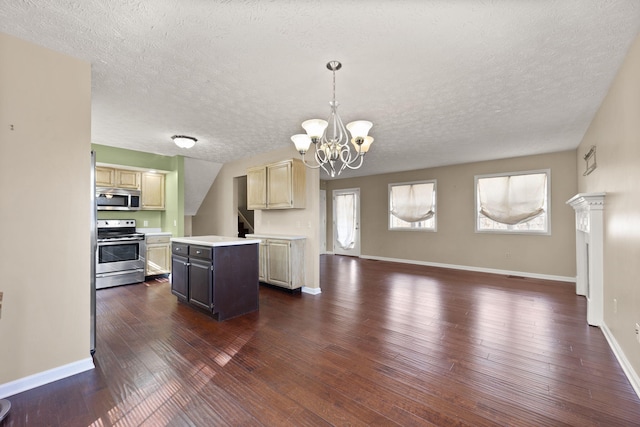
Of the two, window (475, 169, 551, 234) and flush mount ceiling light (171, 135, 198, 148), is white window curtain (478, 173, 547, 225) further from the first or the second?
flush mount ceiling light (171, 135, 198, 148)

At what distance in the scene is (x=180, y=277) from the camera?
3.66 metres

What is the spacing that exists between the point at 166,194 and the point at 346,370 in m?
5.03

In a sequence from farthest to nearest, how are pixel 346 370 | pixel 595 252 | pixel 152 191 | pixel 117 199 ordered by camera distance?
pixel 152 191
pixel 117 199
pixel 595 252
pixel 346 370

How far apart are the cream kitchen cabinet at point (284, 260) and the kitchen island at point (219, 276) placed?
32.2 inches

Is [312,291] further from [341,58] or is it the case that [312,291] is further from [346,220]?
[346,220]

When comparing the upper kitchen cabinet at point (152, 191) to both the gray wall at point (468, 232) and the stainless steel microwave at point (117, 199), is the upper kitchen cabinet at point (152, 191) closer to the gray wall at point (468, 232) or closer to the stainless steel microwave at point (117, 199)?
the stainless steel microwave at point (117, 199)

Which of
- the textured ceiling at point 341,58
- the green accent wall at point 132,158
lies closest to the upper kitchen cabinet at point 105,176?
the green accent wall at point 132,158

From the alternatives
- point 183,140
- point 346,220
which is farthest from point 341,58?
point 346,220

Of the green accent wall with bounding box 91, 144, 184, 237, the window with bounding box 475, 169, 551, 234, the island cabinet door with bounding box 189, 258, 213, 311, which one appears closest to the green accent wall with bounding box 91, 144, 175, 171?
the green accent wall with bounding box 91, 144, 184, 237

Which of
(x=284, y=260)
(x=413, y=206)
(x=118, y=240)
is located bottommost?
(x=284, y=260)

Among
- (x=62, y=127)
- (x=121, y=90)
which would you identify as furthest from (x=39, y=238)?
(x=121, y=90)

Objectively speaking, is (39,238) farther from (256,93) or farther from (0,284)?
(256,93)

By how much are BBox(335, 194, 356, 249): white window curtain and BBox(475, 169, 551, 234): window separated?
3289 millimetres

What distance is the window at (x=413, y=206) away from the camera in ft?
21.8
